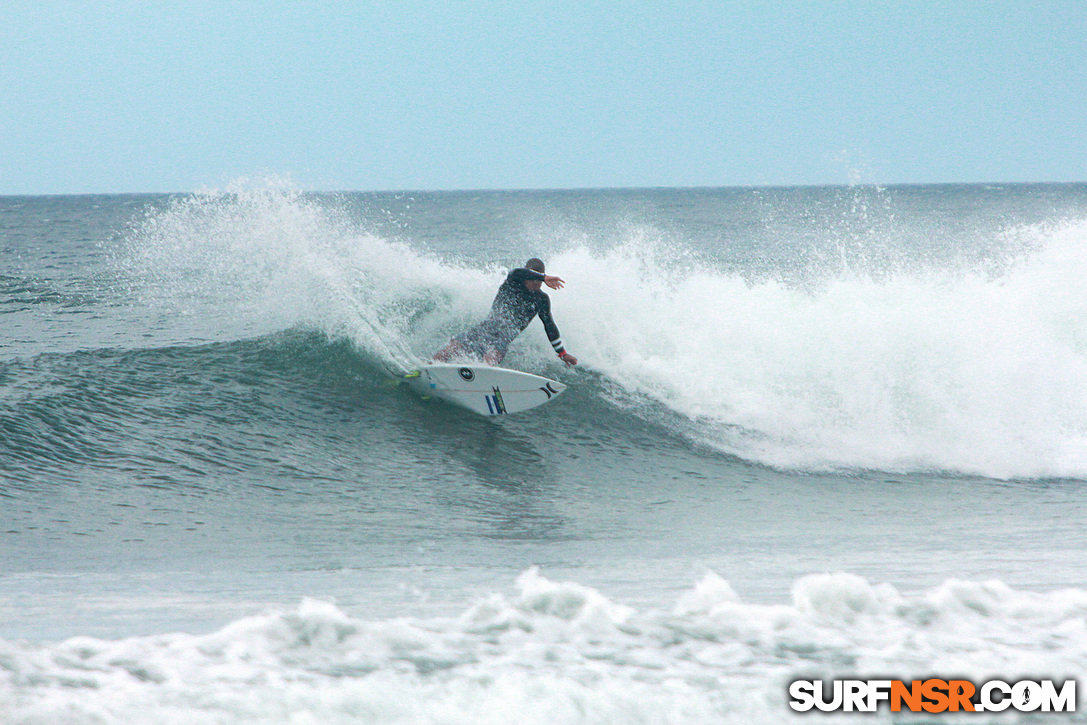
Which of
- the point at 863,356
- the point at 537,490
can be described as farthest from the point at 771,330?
the point at 537,490

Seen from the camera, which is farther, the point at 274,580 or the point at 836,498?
the point at 836,498

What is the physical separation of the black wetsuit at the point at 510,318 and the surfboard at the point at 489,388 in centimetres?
65

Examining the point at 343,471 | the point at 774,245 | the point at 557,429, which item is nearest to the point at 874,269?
the point at 557,429

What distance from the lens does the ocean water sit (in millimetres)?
3602

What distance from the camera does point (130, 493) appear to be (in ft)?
21.9

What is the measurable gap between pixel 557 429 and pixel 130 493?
4.15 m

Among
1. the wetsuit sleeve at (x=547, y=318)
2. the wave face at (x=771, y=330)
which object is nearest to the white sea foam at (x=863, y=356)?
the wave face at (x=771, y=330)

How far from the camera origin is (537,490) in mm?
7387

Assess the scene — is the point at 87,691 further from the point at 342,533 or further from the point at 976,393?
the point at 976,393

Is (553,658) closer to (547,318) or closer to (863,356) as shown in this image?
(547,318)

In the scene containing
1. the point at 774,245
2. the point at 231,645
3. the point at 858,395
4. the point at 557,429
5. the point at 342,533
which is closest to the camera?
the point at 231,645

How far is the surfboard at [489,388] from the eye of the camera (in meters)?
9.10

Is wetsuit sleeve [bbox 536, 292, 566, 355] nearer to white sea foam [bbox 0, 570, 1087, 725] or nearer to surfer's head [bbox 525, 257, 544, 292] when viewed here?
surfer's head [bbox 525, 257, 544, 292]

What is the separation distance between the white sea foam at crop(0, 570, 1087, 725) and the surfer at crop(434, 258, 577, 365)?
220 inches
